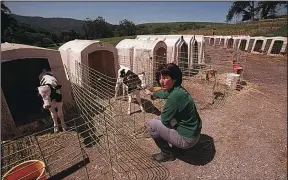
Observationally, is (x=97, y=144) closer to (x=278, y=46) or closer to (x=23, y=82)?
(x=23, y=82)

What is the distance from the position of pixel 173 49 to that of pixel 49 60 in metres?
7.21

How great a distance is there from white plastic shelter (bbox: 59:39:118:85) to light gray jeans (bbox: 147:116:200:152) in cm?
369

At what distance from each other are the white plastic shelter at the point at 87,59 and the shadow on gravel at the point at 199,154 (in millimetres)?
4118

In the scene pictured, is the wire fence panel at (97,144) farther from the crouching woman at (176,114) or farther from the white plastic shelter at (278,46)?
the white plastic shelter at (278,46)

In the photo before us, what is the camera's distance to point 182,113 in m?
4.10

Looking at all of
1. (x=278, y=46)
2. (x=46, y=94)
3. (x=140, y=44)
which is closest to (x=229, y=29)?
(x=278, y=46)

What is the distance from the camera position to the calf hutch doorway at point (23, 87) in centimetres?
600

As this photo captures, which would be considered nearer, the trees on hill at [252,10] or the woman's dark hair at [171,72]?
the woman's dark hair at [171,72]

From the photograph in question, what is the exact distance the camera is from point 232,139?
5488mm

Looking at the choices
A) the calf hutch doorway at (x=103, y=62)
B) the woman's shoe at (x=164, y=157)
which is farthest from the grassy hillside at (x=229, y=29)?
the woman's shoe at (x=164, y=157)

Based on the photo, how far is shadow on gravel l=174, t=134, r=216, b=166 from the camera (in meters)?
4.71

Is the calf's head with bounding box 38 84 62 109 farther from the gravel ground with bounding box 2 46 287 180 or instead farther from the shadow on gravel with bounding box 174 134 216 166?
the shadow on gravel with bounding box 174 134 216 166

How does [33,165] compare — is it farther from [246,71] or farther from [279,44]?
[279,44]

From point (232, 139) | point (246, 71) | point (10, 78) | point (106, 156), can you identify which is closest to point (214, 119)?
point (232, 139)
